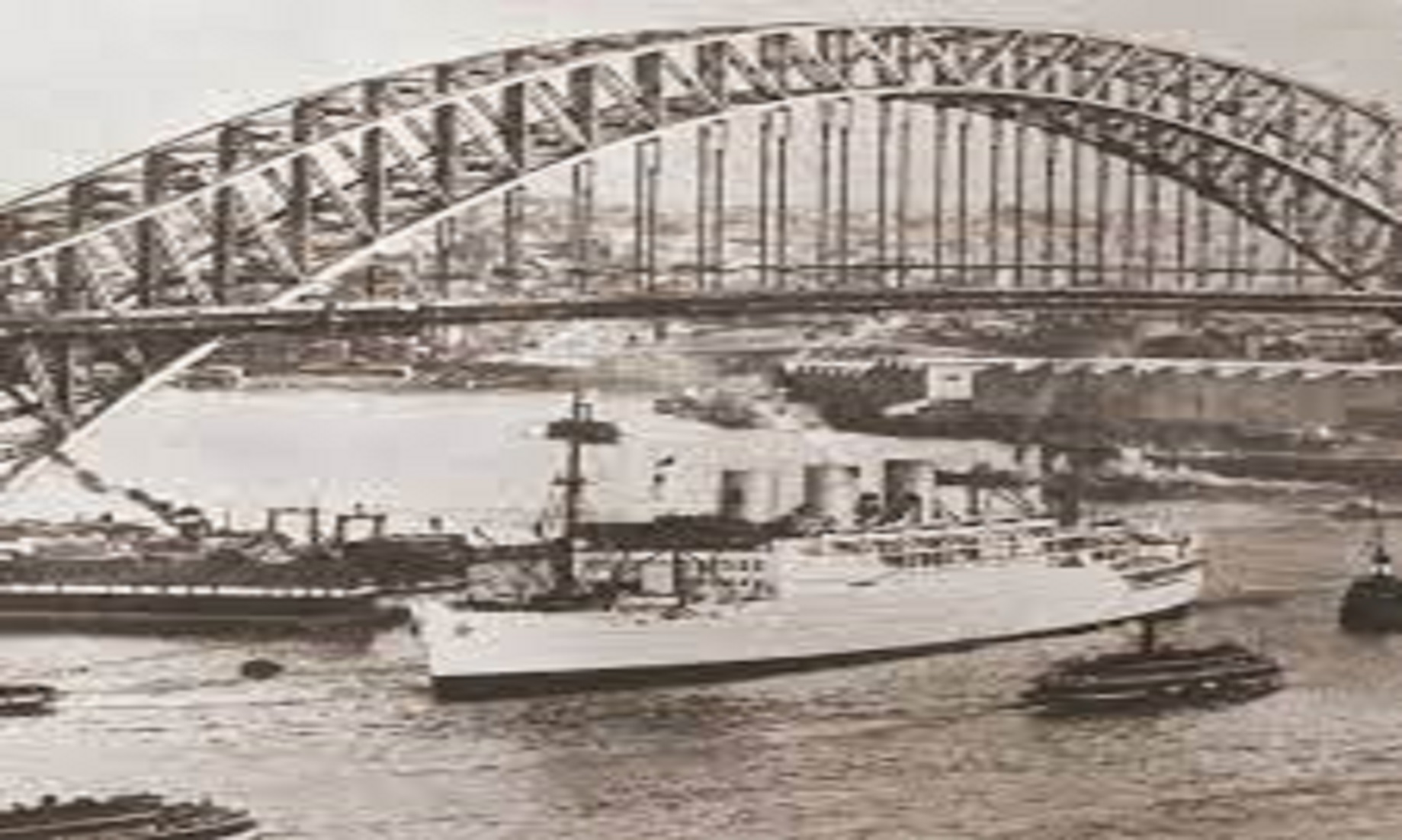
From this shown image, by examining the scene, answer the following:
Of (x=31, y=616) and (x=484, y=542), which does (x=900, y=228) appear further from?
(x=31, y=616)

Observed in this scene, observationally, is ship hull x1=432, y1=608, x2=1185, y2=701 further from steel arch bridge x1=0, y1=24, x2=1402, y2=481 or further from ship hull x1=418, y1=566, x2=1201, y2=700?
steel arch bridge x1=0, y1=24, x2=1402, y2=481

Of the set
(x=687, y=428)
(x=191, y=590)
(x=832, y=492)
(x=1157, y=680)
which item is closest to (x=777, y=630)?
(x=832, y=492)

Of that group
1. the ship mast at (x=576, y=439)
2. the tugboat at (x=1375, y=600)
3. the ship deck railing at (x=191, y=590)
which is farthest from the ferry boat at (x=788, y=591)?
the tugboat at (x=1375, y=600)

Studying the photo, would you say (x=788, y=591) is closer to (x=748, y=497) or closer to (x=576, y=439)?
(x=748, y=497)

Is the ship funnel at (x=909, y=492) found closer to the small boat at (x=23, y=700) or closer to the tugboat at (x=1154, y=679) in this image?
the tugboat at (x=1154, y=679)

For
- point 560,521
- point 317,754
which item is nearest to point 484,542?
point 560,521
